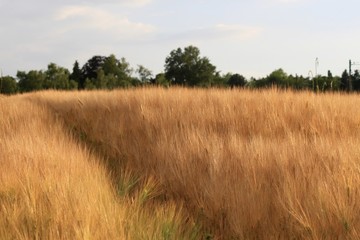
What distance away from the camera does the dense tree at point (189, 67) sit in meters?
68.4

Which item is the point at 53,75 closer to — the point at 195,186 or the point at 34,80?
the point at 34,80

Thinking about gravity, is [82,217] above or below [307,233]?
above

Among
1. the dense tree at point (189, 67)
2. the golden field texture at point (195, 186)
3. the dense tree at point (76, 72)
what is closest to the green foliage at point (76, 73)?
the dense tree at point (76, 72)

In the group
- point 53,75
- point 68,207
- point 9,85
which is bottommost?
point 68,207

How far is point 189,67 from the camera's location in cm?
6819

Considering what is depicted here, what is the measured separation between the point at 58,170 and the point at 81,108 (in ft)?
16.7

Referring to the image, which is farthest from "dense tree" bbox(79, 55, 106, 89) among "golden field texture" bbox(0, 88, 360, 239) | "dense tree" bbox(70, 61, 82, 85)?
"golden field texture" bbox(0, 88, 360, 239)

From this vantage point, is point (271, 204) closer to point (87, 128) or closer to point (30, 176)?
point (30, 176)

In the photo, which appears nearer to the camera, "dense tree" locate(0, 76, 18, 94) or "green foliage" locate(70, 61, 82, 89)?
"dense tree" locate(0, 76, 18, 94)

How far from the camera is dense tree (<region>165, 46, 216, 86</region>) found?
6844 centimetres

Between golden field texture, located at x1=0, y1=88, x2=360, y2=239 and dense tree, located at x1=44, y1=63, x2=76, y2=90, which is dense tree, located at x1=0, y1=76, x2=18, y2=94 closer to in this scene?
dense tree, located at x1=44, y1=63, x2=76, y2=90

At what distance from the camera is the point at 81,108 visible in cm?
835

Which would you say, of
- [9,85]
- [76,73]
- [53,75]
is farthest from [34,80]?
[76,73]

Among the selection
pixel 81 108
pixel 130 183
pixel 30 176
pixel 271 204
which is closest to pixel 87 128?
pixel 81 108
